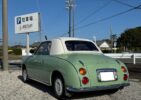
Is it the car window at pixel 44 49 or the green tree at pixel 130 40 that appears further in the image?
the green tree at pixel 130 40

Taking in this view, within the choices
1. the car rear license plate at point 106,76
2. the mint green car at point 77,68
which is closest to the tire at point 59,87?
the mint green car at point 77,68

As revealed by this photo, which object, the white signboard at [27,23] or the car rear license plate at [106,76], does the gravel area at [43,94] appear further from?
the white signboard at [27,23]

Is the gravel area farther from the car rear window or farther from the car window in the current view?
the car rear window

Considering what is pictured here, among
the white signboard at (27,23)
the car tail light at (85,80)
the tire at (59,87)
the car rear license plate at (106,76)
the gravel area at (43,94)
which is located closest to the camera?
the car tail light at (85,80)

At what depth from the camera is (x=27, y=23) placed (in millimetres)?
25359

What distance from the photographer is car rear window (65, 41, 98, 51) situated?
8.88m

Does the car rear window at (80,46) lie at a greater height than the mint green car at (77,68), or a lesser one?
greater

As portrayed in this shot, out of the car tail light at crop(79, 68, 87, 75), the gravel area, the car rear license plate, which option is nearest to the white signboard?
the gravel area

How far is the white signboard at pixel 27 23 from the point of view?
2477cm

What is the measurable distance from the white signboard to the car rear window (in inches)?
614

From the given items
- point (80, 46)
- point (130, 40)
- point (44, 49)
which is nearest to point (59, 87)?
point (80, 46)

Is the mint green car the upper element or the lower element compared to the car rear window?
lower

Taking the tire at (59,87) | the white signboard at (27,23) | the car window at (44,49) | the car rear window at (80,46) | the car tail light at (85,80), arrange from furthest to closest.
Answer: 1. the white signboard at (27,23)
2. the car window at (44,49)
3. the car rear window at (80,46)
4. the tire at (59,87)
5. the car tail light at (85,80)

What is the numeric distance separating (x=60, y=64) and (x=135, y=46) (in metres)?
89.0
